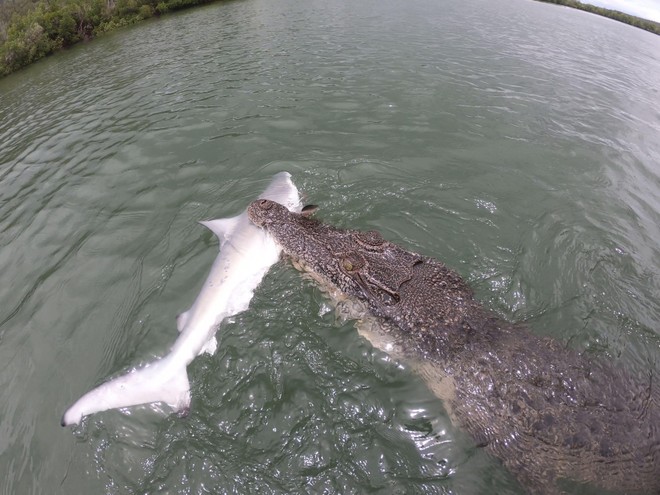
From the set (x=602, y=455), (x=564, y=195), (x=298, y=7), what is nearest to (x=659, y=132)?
(x=564, y=195)

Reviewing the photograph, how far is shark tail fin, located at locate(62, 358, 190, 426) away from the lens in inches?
144

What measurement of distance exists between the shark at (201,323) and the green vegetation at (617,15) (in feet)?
158

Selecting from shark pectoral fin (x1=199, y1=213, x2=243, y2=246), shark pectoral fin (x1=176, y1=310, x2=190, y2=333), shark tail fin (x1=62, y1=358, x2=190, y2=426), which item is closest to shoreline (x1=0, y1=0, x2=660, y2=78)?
shark pectoral fin (x1=199, y1=213, x2=243, y2=246)

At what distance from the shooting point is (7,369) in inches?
191

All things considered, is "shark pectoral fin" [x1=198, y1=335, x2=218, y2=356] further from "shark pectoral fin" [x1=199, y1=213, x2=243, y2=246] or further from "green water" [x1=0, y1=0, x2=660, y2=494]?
"shark pectoral fin" [x1=199, y1=213, x2=243, y2=246]

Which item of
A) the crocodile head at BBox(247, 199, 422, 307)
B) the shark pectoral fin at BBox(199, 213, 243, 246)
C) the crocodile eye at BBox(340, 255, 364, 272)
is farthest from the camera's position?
the shark pectoral fin at BBox(199, 213, 243, 246)

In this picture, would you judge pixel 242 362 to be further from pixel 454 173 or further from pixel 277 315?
pixel 454 173

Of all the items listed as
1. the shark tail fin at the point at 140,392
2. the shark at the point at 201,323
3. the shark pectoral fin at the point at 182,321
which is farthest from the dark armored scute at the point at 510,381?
the shark tail fin at the point at 140,392

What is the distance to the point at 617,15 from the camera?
39.8m

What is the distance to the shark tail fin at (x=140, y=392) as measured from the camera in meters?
3.66

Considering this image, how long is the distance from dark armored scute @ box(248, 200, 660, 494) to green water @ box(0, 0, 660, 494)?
0.33 metres

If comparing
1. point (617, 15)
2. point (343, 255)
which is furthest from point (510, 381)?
point (617, 15)

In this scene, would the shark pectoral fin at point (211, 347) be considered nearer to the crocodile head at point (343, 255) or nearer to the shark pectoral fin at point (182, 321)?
the shark pectoral fin at point (182, 321)

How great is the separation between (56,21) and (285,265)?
1351 inches
